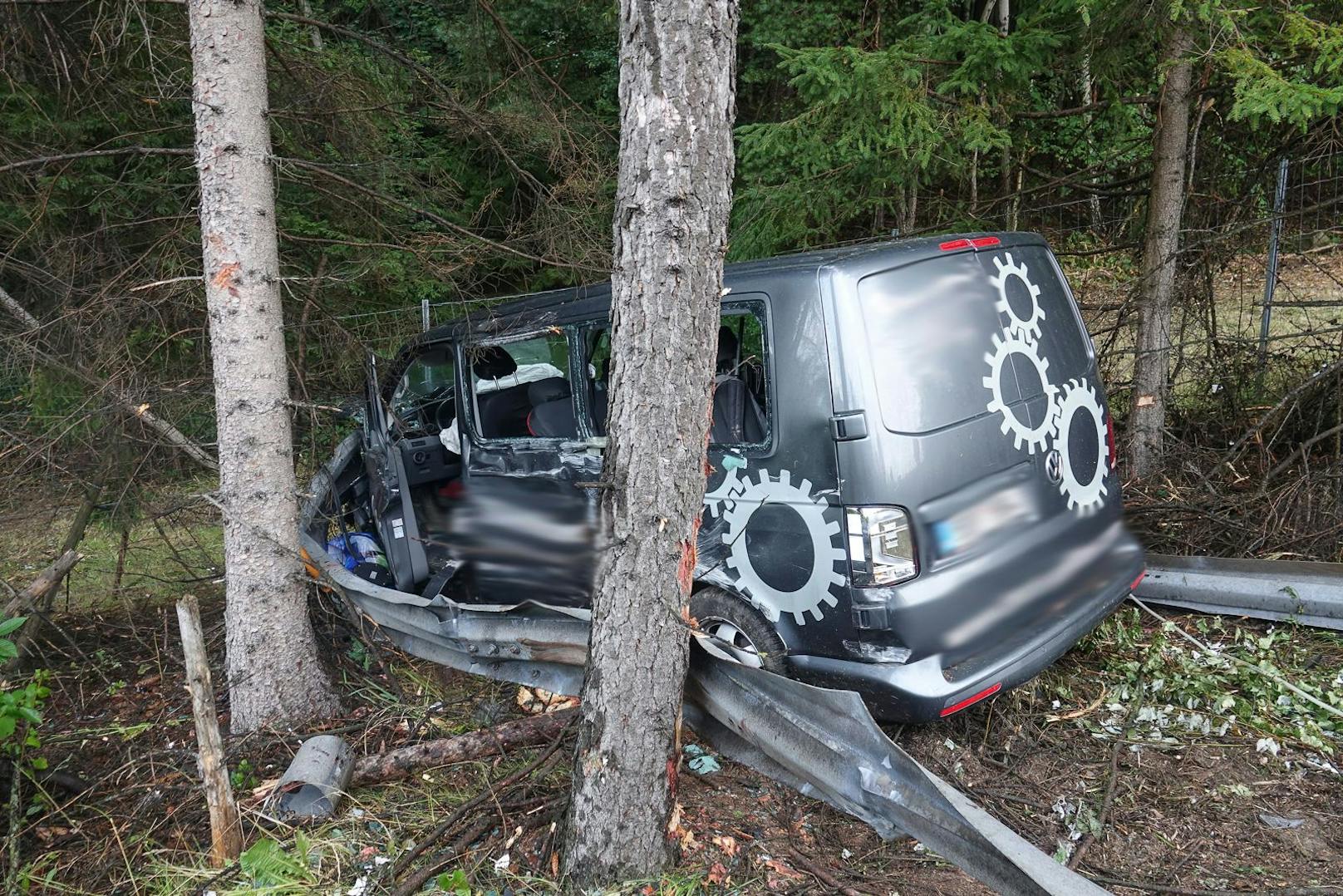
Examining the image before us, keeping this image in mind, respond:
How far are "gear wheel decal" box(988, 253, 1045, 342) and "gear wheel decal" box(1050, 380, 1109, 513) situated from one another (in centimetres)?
28

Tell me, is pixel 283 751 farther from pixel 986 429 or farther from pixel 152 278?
pixel 986 429

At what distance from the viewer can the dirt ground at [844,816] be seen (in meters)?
2.84

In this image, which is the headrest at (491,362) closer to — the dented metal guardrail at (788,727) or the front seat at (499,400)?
the front seat at (499,400)

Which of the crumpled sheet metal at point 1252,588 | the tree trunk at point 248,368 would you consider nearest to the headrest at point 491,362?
the tree trunk at point 248,368

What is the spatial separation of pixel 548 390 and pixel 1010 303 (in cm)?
231

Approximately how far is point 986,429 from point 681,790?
1.69m

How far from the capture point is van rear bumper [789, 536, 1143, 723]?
309 centimetres

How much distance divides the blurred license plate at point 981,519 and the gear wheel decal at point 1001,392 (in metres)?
0.19

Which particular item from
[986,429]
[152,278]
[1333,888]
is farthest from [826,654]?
[152,278]

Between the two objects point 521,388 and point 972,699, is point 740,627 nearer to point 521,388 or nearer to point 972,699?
point 972,699

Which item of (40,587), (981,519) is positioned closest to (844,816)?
(981,519)

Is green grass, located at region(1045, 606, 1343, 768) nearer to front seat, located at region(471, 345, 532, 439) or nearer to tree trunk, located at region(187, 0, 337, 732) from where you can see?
front seat, located at region(471, 345, 532, 439)

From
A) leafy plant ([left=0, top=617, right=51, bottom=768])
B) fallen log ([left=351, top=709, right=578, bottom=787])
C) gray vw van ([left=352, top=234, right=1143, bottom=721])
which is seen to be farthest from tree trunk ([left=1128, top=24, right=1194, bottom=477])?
leafy plant ([left=0, top=617, right=51, bottom=768])

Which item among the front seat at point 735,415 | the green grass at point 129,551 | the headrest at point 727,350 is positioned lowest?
the green grass at point 129,551
